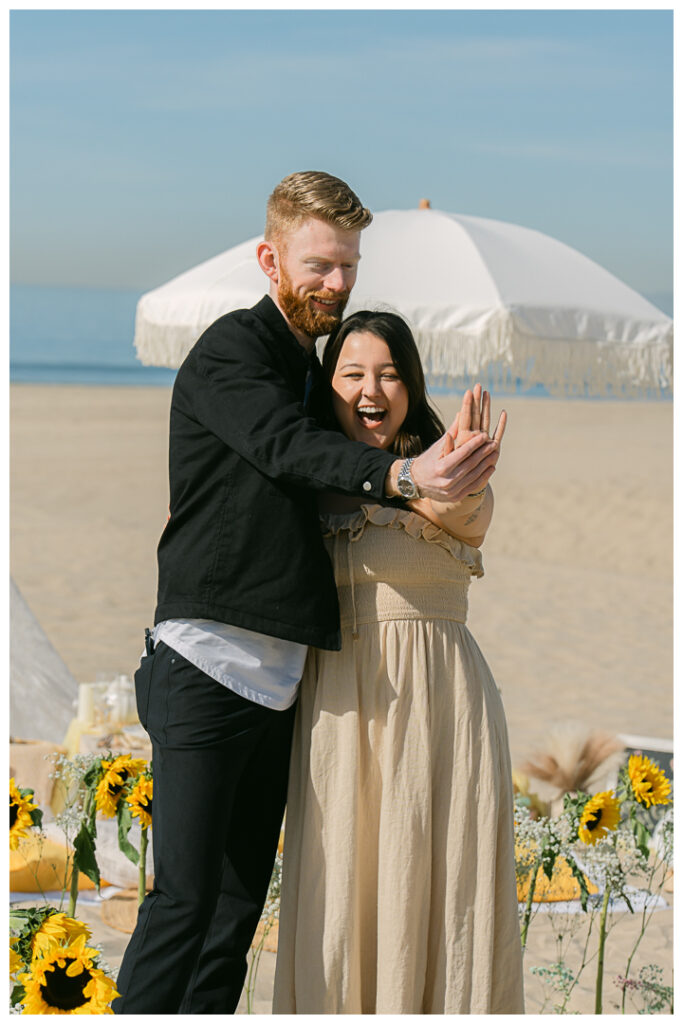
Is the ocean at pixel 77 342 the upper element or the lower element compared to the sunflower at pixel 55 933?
upper

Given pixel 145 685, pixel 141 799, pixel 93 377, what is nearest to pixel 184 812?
pixel 145 685

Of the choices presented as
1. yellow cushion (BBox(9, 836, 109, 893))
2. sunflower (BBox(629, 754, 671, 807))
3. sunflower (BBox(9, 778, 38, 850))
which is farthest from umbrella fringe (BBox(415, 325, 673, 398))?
yellow cushion (BBox(9, 836, 109, 893))

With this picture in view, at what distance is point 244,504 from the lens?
8.29 feet

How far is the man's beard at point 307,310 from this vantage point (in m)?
2.64

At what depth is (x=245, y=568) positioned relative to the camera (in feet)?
8.29

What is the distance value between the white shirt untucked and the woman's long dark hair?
1.89 feet

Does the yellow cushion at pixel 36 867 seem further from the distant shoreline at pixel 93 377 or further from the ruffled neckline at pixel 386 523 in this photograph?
the distant shoreline at pixel 93 377

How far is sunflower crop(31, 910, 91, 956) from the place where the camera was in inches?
93.2

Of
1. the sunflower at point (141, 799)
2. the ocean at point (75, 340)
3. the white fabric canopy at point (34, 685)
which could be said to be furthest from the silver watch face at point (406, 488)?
the ocean at point (75, 340)

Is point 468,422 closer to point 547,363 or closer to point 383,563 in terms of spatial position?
point 383,563

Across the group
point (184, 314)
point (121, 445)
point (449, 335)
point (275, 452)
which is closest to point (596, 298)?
point (449, 335)

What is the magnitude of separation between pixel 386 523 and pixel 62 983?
3.94ft

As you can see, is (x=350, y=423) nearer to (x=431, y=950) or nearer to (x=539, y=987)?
(x=431, y=950)

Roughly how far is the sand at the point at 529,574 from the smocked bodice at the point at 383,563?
1668 millimetres
